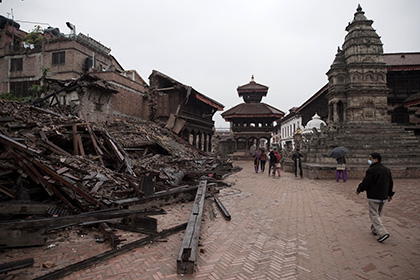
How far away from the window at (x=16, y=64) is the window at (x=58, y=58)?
4.39 metres

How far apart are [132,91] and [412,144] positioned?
68.3ft

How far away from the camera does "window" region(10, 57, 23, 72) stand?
2785cm

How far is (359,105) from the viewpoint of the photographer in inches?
716

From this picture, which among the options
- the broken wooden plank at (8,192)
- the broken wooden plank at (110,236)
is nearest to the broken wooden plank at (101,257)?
the broken wooden plank at (110,236)

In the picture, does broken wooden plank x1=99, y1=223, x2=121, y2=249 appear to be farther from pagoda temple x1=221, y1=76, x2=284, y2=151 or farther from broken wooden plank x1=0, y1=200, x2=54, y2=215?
pagoda temple x1=221, y1=76, x2=284, y2=151

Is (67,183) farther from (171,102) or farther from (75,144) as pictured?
(171,102)

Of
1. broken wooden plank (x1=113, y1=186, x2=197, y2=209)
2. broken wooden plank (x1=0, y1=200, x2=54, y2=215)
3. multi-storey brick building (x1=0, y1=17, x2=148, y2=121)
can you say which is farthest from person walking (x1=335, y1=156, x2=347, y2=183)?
multi-storey brick building (x1=0, y1=17, x2=148, y2=121)

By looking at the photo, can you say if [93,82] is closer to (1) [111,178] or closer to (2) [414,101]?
(1) [111,178]

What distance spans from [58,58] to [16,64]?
572 centimetres

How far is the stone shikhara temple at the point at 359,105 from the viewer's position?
599 inches

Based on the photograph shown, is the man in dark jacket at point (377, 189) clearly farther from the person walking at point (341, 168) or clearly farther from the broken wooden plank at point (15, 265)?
the person walking at point (341, 168)

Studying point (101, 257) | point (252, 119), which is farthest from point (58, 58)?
point (101, 257)

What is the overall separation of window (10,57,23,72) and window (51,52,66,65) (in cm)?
439

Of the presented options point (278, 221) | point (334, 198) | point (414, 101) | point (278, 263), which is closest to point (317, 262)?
point (278, 263)
